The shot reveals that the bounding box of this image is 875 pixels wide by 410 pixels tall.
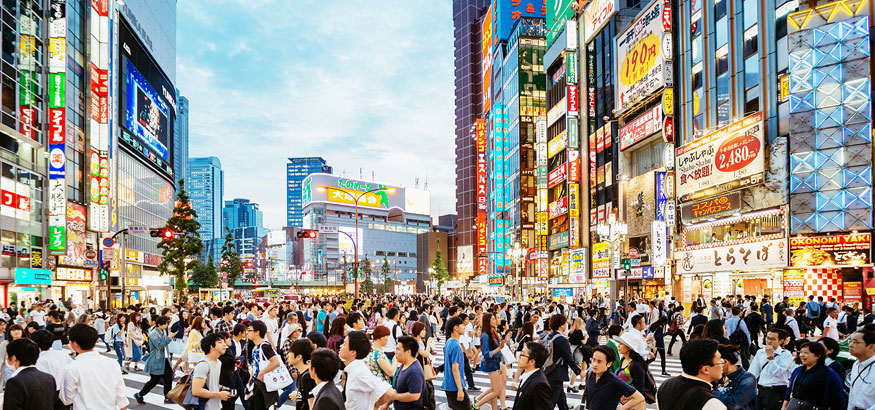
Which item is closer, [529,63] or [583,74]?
[583,74]

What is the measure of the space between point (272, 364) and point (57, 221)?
38268 millimetres

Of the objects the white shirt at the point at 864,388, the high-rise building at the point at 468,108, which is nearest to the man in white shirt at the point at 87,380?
the white shirt at the point at 864,388

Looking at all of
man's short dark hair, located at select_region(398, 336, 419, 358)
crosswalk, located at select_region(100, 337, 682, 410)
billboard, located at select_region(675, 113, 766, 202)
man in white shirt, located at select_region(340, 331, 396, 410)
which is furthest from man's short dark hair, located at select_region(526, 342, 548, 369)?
billboard, located at select_region(675, 113, 766, 202)

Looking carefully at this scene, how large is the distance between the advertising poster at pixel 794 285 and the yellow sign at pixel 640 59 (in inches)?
683

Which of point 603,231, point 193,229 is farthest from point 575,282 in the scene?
point 193,229

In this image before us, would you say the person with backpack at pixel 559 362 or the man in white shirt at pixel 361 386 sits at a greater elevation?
the man in white shirt at pixel 361 386

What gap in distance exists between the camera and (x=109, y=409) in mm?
6027

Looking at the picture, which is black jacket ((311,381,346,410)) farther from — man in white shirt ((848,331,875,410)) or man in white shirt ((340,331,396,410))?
man in white shirt ((848,331,875,410))

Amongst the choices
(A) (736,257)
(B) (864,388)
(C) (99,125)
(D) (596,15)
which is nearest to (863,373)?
(B) (864,388)

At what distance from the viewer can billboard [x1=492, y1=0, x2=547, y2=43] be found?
90062 millimetres

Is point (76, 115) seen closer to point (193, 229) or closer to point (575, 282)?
point (193, 229)

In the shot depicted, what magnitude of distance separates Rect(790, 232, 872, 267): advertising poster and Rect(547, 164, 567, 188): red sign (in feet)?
98.4

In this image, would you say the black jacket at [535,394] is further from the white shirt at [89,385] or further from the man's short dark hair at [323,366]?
the white shirt at [89,385]

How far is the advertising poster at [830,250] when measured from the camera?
88.9ft
